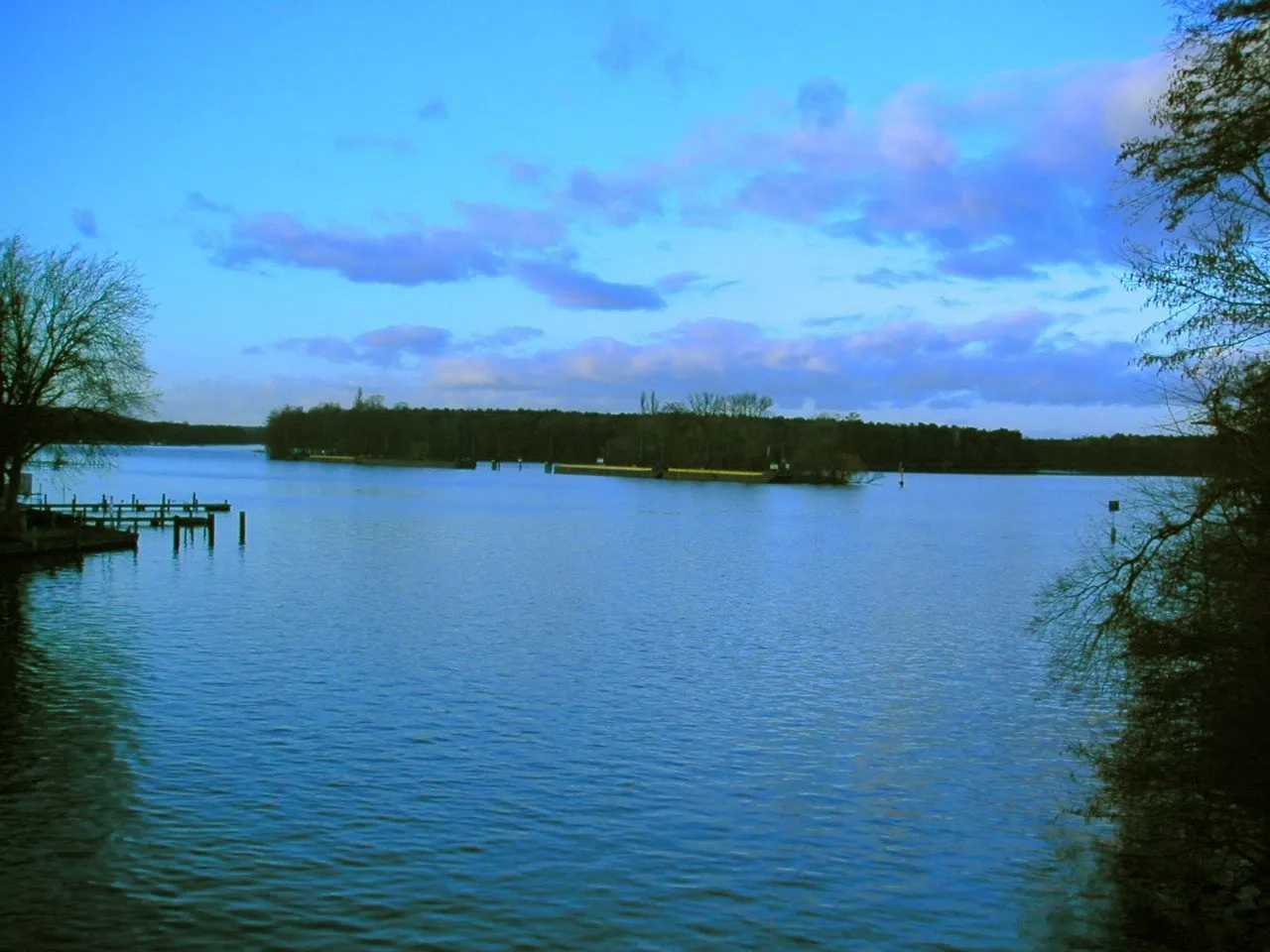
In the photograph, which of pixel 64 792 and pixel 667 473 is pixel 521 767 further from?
pixel 667 473

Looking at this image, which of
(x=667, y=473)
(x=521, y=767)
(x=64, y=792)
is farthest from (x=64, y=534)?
(x=667, y=473)

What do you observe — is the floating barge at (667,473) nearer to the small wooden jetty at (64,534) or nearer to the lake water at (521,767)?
the small wooden jetty at (64,534)

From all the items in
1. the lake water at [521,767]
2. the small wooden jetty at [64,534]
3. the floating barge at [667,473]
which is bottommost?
the lake water at [521,767]

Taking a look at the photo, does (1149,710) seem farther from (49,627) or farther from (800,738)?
(49,627)

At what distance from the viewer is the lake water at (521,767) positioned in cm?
1098

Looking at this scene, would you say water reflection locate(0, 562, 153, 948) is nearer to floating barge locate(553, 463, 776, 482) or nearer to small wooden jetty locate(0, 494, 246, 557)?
small wooden jetty locate(0, 494, 246, 557)

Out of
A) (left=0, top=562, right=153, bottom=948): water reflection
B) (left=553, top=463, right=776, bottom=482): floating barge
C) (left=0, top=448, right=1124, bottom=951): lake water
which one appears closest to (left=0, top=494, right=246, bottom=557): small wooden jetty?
(left=0, top=448, right=1124, bottom=951): lake water

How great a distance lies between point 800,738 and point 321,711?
7429 millimetres

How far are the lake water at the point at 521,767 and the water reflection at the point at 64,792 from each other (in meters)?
0.05

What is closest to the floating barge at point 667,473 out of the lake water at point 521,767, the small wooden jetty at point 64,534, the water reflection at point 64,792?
the small wooden jetty at point 64,534

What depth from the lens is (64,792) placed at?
1405 centimetres

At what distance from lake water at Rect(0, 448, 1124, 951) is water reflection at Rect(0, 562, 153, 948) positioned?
1.9 inches

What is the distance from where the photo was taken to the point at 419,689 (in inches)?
824

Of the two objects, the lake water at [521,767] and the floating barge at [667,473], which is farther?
the floating barge at [667,473]
